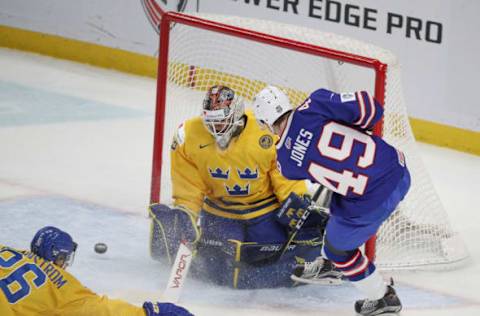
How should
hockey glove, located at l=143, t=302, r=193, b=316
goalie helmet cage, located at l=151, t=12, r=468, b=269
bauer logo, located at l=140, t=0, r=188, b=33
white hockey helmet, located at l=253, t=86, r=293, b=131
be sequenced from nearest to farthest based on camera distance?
hockey glove, located at l=143, t=302, r=193, b=316 → white hockey helmet, located at l=253, t=86, r=293, b=131 → goalie helmet cage, located at l=151, t=12, r=468, b=269 → bauer logo, located at l=140, t=0, r=188, b=33

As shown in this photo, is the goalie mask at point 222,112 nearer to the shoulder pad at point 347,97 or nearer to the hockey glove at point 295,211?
the hockey glove at point 295,211

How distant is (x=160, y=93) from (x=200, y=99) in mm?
196

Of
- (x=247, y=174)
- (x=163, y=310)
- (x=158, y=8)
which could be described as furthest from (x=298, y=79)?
(x=158, y=8)

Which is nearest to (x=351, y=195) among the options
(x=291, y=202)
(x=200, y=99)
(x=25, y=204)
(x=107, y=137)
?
(x=291, y=202)

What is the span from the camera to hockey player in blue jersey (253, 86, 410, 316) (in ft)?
14.7

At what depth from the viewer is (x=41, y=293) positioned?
395 cm

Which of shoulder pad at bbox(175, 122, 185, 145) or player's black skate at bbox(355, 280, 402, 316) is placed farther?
shoulder pad at bbox(175, 122, 185, 145)

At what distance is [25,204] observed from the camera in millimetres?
5992

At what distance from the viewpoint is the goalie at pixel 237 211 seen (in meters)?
5.07

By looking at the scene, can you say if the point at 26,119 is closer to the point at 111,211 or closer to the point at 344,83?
the point at 111,211

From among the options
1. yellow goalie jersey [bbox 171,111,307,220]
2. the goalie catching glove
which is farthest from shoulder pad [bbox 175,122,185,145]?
the goalie catching glove

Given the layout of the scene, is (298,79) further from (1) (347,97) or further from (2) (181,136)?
(1) (347,97)

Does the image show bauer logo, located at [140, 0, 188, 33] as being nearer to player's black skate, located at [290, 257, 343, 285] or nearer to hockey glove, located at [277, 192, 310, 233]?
hockey glove, located at [277, 192, 310, 233]

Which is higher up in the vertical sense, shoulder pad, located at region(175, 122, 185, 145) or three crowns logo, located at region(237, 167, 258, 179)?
shoulder pad, located at region(175, 122, 185, 145)
